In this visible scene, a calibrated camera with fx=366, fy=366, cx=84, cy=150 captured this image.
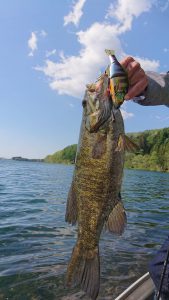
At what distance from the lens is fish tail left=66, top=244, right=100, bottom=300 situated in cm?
348

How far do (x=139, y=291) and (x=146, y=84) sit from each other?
4671 millimetres

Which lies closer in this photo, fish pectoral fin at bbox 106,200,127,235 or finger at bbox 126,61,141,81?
finger at bbox 126,61,141,81

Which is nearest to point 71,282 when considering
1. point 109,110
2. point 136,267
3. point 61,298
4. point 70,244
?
point 109,110

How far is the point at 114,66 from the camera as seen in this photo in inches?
122

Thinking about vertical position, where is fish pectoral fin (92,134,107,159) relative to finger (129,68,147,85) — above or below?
below

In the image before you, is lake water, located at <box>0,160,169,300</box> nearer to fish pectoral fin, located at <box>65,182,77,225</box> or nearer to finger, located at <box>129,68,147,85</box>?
fish pectoral fin, located at <box>65,182,77,225</box>

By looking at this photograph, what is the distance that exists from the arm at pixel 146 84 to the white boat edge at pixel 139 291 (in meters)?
3.97

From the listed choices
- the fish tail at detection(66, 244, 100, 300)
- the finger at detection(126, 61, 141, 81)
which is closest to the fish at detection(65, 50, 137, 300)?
the fish tail at detection(66, 244, 100, 300)

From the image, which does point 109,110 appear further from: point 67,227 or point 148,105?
A: point 67,227

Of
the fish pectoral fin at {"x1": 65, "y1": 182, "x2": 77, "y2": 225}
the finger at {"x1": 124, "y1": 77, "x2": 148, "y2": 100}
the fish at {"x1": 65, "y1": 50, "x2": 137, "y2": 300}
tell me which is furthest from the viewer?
the fish pectoral fin at {"x1": 65, "y1": 182, "x2": 77, "y2": 225}

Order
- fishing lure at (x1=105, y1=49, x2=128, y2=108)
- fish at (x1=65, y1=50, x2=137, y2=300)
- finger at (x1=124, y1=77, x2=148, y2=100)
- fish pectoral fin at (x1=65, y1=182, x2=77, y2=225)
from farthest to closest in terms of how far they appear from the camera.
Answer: fish pectoral fin at (x1=65, y1=182, x2=77, y2=225) < finger at (x1=124, y1=77, x2=148, y2=100) < fish at (x1=65, y1=50, x2=137, y2=300) < fishing lure at (x1=105, y1=49, x2=128, y2=108)

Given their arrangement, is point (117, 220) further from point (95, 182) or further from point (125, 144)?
point (125, 144)

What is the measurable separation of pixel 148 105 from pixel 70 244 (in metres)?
11.2

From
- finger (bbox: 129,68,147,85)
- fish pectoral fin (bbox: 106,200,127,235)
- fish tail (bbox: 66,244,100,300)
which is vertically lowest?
fish tail (bbox: 66,244,100,300)
